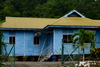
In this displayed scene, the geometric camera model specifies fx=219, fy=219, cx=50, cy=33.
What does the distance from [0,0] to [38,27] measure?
121 ft

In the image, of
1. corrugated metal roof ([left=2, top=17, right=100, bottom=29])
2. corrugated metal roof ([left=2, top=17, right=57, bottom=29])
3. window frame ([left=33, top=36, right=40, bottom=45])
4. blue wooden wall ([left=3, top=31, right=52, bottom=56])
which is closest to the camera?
corrugated metal roof ([left=2, top=17, right=100, bottom=29])

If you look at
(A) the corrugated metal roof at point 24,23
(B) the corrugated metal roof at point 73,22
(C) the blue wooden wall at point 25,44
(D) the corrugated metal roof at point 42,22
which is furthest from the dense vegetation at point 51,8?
(B) the corrugated metal roof at point 73,22

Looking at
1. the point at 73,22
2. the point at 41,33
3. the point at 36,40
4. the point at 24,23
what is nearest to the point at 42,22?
the point at 41,33

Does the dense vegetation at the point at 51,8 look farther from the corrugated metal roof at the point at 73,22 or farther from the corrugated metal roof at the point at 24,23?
the corrugated metal roof at the point at 73,22

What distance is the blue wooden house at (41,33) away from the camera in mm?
→ 20781

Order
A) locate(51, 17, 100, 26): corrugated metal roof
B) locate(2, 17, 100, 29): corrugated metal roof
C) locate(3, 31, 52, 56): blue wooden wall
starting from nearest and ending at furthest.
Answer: locate(51, 17, 100, 26): corrugated metal roof
locate(2, 17, 100, 29): corrugated metal roof
locate(3, 31, 52, 56): blue wooden wall

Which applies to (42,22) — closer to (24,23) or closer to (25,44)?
(24,23)

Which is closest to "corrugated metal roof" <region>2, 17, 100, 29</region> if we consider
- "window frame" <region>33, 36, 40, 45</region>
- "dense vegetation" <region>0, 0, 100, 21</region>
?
"window frame" <region>33, 36, 40, 45</region>

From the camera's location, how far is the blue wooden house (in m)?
20.8

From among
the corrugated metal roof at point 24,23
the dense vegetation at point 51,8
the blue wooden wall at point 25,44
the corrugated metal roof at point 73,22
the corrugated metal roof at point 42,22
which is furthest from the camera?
the dense vegetation at point 51,8

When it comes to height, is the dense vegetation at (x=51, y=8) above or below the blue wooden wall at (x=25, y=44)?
above

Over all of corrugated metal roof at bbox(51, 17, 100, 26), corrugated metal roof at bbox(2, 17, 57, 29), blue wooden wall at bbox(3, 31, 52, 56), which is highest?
corrugated metal roof at bbox(51, 17, 100, 26)

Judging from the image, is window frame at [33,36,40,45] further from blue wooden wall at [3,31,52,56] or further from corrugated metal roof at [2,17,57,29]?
corrugated metal roof at [2,17,57,29]

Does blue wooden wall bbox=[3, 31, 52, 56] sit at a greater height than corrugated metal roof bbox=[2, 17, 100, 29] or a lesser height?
lesser
